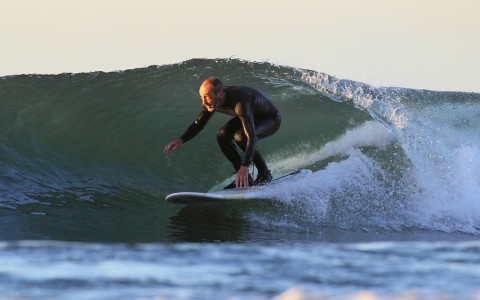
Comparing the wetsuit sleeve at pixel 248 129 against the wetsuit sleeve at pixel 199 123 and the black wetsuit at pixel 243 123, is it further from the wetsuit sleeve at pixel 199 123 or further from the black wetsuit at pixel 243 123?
the wetsuit sleeve at pixel 199 123

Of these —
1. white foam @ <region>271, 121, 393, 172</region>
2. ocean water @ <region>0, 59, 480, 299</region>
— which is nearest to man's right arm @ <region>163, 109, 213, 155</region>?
ocean water @ <region>0, 59, 480, 299</region>

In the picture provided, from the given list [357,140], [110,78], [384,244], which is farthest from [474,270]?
[110,78]

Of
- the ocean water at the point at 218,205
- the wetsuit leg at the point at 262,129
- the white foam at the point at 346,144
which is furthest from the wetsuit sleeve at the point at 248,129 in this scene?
the white foam at the point at 346,144

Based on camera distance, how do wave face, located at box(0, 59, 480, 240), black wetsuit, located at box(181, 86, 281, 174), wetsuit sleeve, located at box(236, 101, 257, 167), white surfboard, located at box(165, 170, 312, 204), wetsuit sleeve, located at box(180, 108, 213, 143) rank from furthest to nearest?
wave face, located at box(0, 59, 480, 240)
wetsuit sleeve, located at box(180, 108, 213, 143)
white surfboard, located at box(165, 170, 312, 204)
black wetsuit, located at box(181, 86, 281, 174)
wetsuit sleeve, located at box(236, 101, 257, 167)

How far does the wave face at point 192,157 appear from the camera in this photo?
8977 millimetres

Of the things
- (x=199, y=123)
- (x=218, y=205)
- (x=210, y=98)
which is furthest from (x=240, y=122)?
(x=218, y=205)

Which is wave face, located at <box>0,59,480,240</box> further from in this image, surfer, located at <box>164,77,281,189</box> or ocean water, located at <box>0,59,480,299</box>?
surfer, located at <box>164,77,281,189</box>

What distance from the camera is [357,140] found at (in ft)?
39.8

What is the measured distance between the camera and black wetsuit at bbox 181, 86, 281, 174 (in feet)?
26.7

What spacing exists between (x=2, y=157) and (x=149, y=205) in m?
2.59

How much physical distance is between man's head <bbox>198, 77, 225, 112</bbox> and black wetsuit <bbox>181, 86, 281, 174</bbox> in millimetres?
101

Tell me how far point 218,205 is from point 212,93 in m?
1.31

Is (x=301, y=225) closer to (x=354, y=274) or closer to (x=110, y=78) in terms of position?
(x=354, y=274)

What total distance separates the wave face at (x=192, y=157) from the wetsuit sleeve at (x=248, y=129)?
826mm
